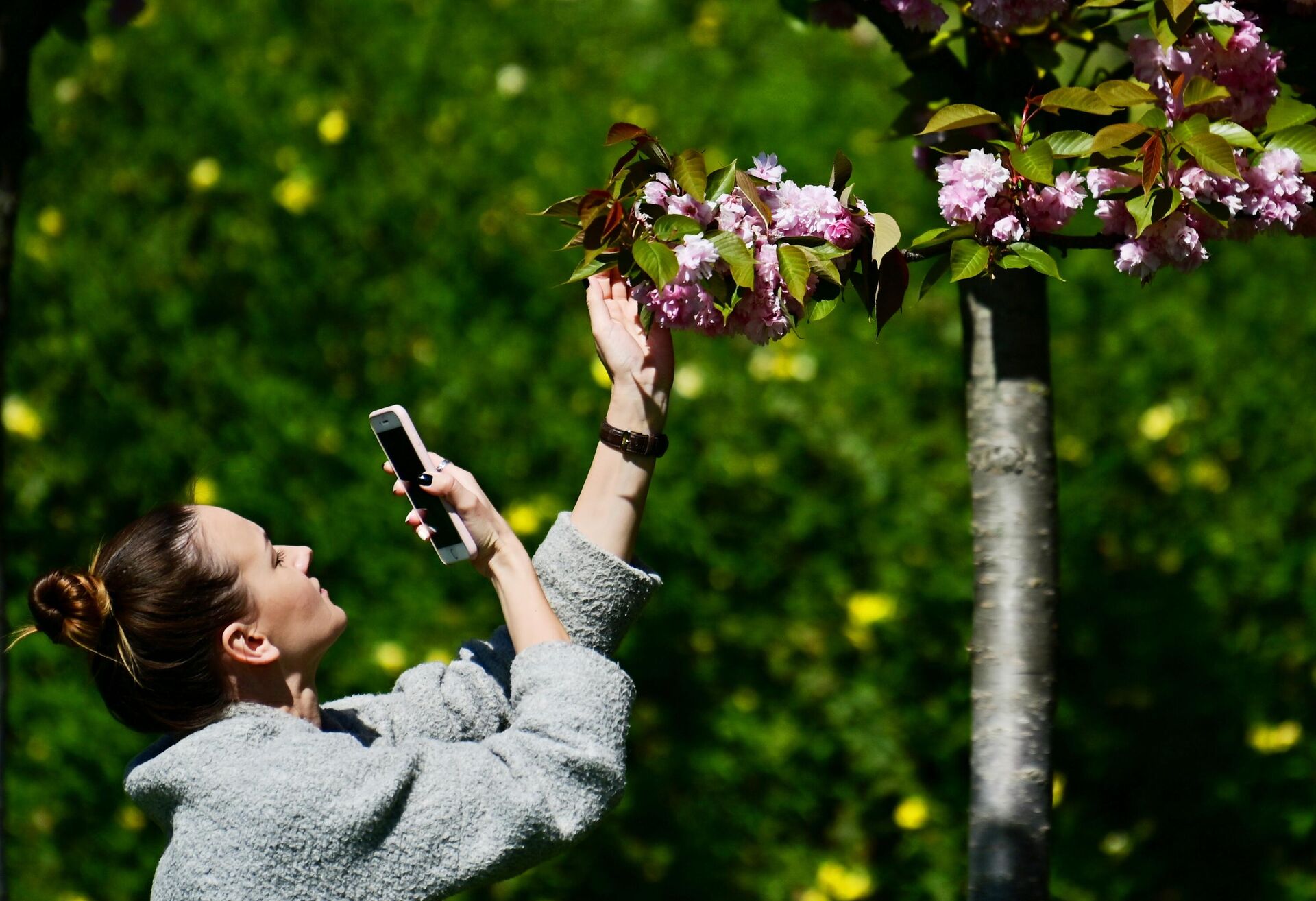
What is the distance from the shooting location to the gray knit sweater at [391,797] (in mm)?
1358

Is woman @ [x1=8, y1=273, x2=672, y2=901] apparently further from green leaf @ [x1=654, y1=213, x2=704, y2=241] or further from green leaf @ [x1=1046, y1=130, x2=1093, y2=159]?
green leaf @ [x1=1046, y1=130, x2=1093, y2=159]

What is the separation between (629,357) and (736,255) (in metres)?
0.24

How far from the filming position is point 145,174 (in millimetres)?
3562

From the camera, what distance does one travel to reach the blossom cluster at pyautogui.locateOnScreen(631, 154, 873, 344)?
1292 mm

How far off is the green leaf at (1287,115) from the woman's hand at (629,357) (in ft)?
2.08

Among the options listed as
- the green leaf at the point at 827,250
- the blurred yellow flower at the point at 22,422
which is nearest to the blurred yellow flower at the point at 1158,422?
the green leaf at the point at 827,250

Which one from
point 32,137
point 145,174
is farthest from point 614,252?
Answer: point 145,174

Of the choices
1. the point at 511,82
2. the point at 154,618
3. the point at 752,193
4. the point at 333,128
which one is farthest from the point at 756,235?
the point at 511,82

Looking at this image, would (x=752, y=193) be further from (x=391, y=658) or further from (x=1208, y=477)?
(x=1208, y=477)

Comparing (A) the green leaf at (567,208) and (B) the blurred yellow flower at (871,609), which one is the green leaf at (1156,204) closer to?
(A) the green leaf at (567,208)

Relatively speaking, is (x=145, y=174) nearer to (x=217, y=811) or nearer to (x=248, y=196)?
(x=248, y=196)

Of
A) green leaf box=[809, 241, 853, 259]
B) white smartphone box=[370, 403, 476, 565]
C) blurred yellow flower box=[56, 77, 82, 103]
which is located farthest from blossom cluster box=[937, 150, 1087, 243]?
blurred yellow flower box=[56, 77, 82, 103]

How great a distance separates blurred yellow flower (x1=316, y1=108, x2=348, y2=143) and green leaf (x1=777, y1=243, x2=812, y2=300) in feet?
7.97

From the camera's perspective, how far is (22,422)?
10.4 feet
